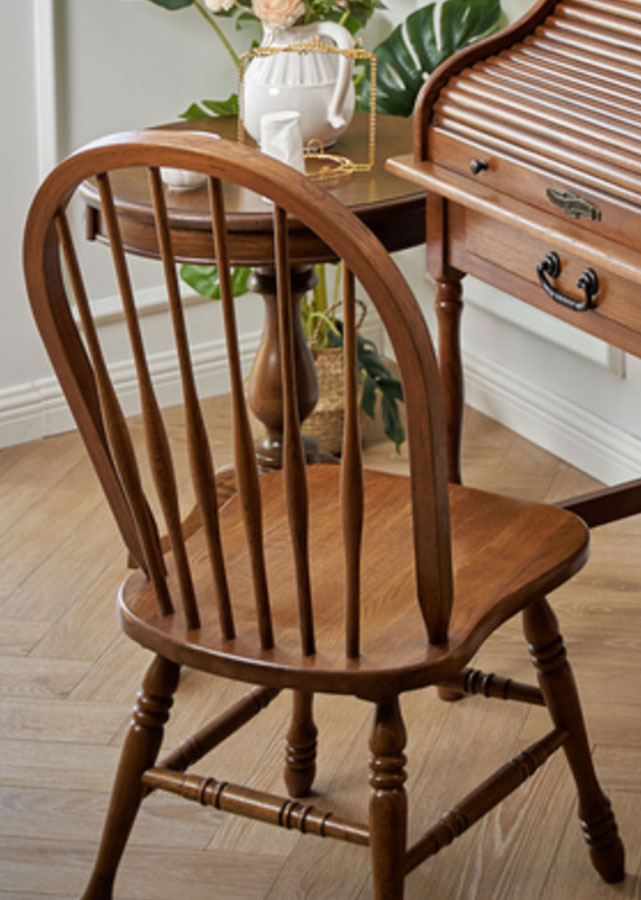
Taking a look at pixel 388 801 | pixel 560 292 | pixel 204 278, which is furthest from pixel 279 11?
pixel 388 801

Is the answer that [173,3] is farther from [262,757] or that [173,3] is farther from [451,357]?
[262,757]

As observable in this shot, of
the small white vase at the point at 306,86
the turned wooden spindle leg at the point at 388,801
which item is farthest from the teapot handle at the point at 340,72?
the turned wooden spindle leg at the point at 388,801

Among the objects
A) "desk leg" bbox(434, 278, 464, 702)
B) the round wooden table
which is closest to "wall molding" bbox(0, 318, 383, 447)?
the round wooden table

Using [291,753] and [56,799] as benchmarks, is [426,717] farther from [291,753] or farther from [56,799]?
[56,799]

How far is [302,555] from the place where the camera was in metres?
1.30

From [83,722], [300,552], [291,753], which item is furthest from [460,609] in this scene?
[83,722]

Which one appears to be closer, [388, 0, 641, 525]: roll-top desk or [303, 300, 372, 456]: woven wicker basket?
[388, 0, 641, 525]: roll-top desk

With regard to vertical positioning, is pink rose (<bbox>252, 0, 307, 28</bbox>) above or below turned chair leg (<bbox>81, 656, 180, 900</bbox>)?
above

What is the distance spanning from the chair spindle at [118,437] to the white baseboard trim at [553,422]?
5.56 ft

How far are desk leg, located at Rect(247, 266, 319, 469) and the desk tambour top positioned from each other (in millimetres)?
562

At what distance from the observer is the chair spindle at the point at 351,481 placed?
119 centimetres

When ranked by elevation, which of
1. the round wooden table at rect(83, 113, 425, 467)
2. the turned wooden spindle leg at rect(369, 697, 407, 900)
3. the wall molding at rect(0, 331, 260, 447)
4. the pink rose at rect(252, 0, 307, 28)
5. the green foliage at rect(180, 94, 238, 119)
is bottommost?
the wall molding at rect(0, 331, 260, 447)

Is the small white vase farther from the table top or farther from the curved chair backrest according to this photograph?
the curved chair backrest

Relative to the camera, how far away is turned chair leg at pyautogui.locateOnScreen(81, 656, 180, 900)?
5.04 ft
